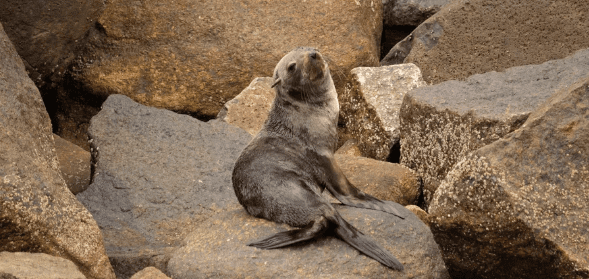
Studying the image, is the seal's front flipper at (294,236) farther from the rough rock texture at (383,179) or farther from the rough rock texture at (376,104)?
the rough rock texture at (376,104)

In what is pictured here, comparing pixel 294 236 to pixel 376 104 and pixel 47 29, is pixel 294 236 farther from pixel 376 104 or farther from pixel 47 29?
pixel 47 29

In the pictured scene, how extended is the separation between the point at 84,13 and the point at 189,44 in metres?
1.37

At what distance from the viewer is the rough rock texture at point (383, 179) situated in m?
6.99

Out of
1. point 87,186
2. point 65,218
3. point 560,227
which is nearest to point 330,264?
point 560,227

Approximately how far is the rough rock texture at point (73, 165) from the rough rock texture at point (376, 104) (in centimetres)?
254

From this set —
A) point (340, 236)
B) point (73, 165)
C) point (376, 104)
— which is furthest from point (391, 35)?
point (340, 236)

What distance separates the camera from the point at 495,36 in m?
8.91

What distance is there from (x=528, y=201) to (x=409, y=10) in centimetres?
590

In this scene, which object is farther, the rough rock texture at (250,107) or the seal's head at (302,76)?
the rough rock texture at (250,107)

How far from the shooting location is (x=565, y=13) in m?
8.69

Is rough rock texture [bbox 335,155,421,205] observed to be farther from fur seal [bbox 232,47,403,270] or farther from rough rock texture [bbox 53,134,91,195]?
rough rock texture [bbox 53,134,91,195]

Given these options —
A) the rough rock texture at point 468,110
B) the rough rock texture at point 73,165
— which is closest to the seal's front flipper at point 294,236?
the rough rock texture at point 468,110

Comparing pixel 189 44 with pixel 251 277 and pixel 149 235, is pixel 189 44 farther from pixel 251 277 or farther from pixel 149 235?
pixel 251 277

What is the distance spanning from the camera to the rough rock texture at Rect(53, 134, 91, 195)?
7664 mm
